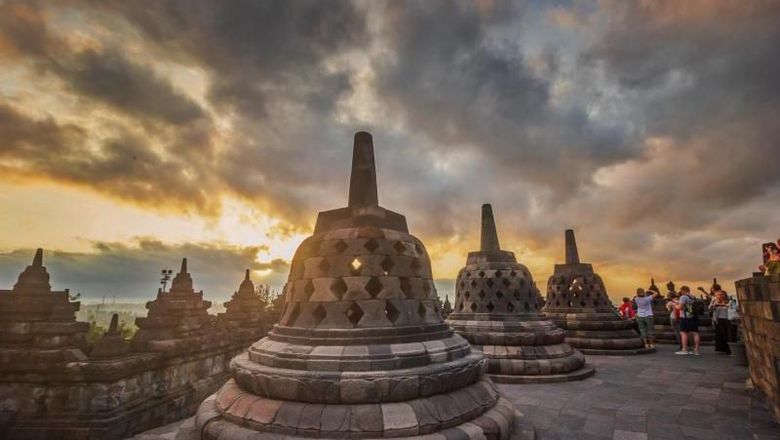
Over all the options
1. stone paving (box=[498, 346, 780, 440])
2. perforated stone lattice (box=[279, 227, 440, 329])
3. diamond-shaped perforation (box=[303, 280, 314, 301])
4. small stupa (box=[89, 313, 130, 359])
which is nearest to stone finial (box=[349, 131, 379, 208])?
perforated stone lattice (box=[279, 227, 440, 329])

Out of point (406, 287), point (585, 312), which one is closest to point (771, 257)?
point (406, 287)

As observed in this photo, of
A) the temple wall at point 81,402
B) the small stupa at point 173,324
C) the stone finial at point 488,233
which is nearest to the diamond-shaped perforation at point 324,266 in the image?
the temple wall at point 81,402

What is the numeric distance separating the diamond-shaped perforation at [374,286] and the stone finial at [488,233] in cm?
756

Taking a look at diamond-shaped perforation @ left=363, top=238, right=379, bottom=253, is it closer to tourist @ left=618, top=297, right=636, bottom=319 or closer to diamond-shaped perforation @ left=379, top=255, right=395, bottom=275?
diamond-shaped perforation @ left=379, top=255, right=395, bottom=275

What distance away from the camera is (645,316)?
1424 centimetres

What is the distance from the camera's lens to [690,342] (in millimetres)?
15000

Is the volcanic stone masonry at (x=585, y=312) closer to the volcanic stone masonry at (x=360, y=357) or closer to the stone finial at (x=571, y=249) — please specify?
the stone finial at (x=571, y=249)

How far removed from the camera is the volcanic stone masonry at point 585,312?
1357cm

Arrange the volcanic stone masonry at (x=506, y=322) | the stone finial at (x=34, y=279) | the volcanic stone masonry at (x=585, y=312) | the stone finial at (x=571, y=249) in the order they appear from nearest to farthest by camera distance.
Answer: the stone finial at (x=34, y=279) → the volcanic stone masonry at (x=506, y=322) → the volcanic stone masonry at (x=585, y=312) → the stone finial at (x=571, y=249)

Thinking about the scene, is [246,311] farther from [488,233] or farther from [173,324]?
[488,233]

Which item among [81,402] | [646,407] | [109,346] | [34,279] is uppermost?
[34,279]

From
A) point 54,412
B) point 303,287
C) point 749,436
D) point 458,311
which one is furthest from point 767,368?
point 54,412

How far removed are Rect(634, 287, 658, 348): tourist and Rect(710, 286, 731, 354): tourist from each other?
193 cm

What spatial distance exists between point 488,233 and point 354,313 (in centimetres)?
817
